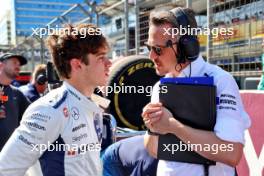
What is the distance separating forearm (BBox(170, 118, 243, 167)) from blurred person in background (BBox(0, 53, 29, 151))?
308 centimetres

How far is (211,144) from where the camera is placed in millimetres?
1704

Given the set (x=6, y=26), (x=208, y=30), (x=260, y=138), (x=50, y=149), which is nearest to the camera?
(x=50, y=149)

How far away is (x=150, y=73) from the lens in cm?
423

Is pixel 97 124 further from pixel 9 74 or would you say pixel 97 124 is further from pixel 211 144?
pixel 9 74

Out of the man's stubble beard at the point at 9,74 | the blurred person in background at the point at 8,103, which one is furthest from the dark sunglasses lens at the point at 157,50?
the man's stubble beard at the point at 9,74

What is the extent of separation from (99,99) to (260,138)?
1.36m

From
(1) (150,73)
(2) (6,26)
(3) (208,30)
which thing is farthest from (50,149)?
(2) (6,26)

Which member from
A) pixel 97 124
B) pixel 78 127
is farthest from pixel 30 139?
pixel 97 124

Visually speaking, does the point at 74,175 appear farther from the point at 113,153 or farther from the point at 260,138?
the point at 260,138

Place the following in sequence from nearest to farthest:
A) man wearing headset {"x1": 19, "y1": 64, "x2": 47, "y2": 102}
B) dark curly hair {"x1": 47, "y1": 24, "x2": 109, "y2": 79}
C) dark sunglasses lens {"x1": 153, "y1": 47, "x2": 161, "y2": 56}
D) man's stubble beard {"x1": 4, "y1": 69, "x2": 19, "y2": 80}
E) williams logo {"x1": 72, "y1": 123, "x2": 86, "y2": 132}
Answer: williams logo {"x1": 72, "y1": 123, "x2": 86, "y2": 132}, dark curly hair {"x1": 47, "y1": 24, "x2": 109, "y2": 79}, dark sunglasses lens {"x1": 153, "y1": 47, "x2": 161, "y2": 56}, man's stubble beard {"x1": 4, "y1": 69, "x2": 19, "y2": 80}, man wearing headset {"x1": 19, "y1": 64, "x2": 47, "y2": 102}

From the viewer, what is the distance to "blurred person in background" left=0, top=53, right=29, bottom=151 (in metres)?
4.41

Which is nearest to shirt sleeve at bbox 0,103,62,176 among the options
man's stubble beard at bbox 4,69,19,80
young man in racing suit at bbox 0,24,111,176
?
young man in racing suit at bbox 0,24,111,176

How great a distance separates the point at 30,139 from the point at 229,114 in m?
0.82

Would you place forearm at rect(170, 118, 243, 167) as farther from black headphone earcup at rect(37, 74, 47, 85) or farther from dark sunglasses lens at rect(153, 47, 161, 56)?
black headphone earcup at rect(37, 74, 47, 85)
